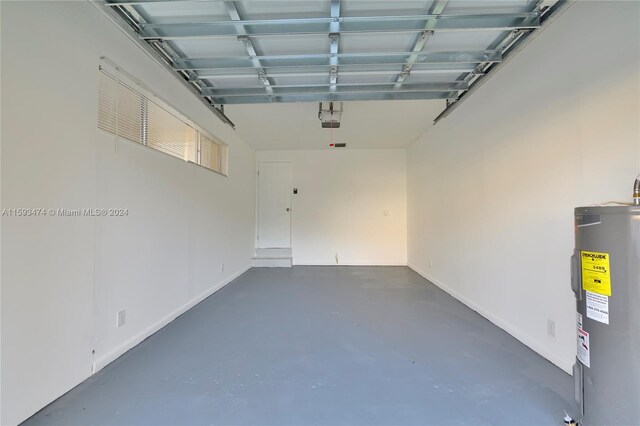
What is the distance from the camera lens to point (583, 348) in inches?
50.8

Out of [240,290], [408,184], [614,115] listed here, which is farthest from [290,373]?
[408,184]

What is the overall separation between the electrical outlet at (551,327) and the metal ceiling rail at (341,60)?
7.25ft

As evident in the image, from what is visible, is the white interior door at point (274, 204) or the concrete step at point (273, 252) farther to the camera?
the white interior door at point (274, 204)

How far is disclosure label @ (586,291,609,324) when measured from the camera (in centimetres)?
118

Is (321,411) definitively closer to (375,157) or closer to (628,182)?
(628,182)

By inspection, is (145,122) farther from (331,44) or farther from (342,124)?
(342,124)

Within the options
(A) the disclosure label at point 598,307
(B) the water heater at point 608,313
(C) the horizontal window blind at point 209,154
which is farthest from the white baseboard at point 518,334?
(C) the horizontal window blind at point 209,154

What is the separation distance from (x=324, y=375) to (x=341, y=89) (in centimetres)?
277

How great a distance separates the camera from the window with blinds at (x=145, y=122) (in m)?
1.98

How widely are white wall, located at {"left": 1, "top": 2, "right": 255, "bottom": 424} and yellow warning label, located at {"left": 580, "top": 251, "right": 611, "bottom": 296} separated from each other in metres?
2.86

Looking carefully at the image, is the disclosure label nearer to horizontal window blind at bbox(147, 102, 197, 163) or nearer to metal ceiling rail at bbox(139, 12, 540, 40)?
metal ceiling rail at bbox(139, 12, 540, 40)

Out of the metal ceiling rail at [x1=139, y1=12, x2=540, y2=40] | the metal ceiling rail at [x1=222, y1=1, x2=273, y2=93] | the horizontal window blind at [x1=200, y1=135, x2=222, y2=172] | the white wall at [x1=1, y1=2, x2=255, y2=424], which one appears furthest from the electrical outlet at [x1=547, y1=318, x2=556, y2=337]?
the horizontal window blind at [x1=200, y1=135, x2=222, y2=172]

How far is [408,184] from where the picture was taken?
18.7 ft

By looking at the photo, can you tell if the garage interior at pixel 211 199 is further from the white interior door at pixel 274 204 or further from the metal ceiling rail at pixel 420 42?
the white interior door at pixel 274 204
